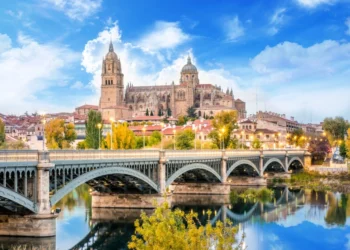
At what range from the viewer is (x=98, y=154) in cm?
4044

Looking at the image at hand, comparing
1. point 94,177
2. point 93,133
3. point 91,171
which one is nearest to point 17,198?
point 91,171

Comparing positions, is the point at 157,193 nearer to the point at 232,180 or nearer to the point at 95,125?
the point at 232,180

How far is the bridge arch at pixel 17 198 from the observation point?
97.3ft

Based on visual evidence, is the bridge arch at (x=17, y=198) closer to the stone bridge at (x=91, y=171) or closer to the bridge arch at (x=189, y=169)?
the stone bridge at (x=91, y=171)

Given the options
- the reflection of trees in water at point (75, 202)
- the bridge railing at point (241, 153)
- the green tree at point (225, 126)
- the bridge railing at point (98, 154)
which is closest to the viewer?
the bridge railing at point (98, 154)

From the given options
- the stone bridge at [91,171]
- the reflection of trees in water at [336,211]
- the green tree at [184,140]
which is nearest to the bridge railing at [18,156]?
the stone bridge at [91,171]

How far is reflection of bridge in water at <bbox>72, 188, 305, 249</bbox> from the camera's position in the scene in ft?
131

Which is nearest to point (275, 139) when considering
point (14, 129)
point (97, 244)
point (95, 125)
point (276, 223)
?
point (95, 125)

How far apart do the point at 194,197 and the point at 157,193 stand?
14.7 meters

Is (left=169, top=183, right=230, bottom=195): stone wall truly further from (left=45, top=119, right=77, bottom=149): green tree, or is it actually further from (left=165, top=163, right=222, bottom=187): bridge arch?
(left=45, top=119, right=77, bottom=149): green tree

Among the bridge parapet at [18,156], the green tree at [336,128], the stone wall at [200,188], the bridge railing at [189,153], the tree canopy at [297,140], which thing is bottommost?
the stone wall at [200,188]

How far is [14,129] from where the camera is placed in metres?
162

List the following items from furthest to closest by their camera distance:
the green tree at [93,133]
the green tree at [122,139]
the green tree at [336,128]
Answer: the green tree at [336,128] < the green tree at [93,133] < the green tree at [122,139]

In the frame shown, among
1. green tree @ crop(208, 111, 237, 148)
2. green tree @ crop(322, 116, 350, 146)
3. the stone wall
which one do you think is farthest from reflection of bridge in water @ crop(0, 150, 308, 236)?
green tree @ crop(322, 116, 350, 146)
